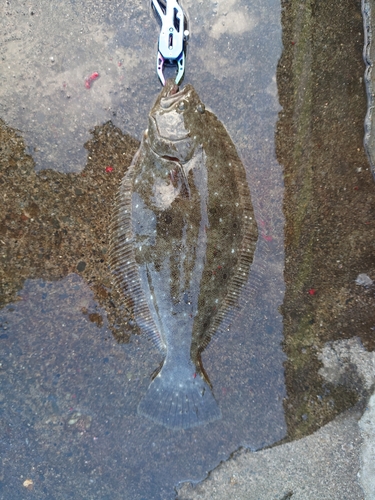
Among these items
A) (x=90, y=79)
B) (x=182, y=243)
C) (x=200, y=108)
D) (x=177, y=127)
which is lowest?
(x=182, y=243)

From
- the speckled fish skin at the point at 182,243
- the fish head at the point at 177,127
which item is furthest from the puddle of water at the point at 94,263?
the fish head at the point at 177,127

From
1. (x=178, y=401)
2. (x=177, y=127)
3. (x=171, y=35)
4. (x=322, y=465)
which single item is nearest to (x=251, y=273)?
(x=178, y=401)

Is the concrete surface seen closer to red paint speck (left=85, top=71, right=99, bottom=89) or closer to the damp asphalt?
the damp asphalt

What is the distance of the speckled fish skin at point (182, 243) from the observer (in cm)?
226

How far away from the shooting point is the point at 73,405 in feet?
7.97

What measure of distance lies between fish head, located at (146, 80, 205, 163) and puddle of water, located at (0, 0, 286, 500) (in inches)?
9.8

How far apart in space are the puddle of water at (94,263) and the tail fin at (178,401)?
0.09m

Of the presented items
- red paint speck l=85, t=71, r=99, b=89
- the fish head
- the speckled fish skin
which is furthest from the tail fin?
red paint speck l=85, t=71, r=99, b=89

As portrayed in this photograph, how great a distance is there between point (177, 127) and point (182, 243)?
0.83 metres

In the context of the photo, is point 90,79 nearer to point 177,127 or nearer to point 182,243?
point 177,127

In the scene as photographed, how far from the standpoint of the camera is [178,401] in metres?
2.39

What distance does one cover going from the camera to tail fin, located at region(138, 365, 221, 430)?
7.85 ft

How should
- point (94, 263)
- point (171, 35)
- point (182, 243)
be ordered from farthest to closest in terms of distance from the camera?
point (94, 263), point (171, 35), point (182, 243)

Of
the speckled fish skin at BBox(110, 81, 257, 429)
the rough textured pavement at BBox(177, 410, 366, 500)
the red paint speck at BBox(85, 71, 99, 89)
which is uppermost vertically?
the red paint speck at BBox(85, 71, 99, 89)
